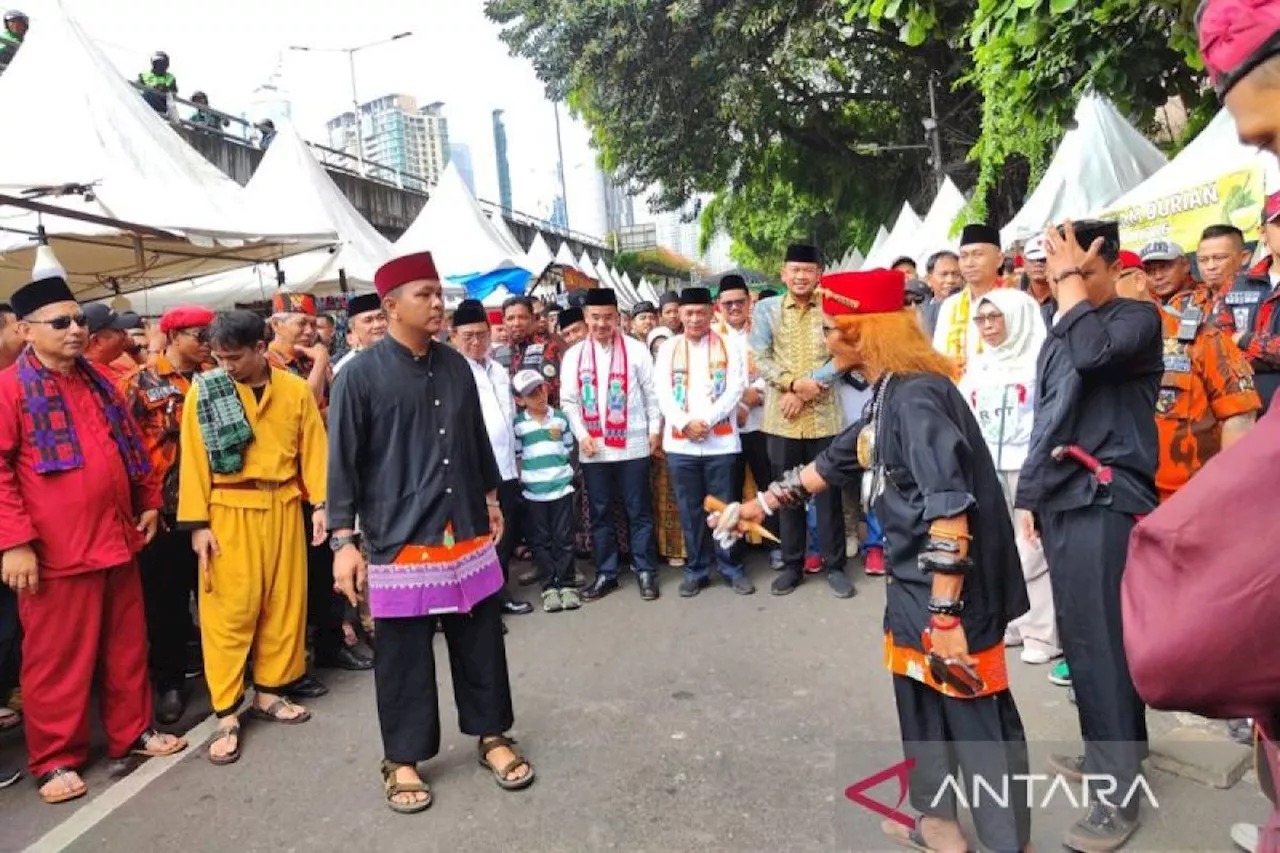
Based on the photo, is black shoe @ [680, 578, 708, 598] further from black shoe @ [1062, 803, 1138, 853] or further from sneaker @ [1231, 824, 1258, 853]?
sneaker @ [1231, 824, 1258, 853]

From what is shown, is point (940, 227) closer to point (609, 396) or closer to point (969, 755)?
point (609, 396)

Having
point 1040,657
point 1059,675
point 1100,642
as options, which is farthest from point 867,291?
point 1040,657

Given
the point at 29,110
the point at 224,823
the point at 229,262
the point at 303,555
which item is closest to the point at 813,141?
the point at 229,262

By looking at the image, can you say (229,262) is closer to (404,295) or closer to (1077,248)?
(404,295)

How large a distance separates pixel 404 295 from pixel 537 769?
199 cm

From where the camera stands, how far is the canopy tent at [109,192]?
5.48 metres

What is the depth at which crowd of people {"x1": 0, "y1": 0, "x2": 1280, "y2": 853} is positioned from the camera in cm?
264

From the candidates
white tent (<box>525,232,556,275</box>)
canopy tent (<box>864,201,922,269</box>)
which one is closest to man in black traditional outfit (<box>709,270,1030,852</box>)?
white tent (<box>525,232,556,275</box>)

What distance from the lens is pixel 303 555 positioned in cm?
433

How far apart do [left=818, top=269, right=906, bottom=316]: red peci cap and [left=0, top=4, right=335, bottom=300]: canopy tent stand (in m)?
4.24

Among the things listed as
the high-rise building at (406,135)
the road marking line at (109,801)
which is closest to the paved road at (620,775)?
the road marking line at (109,801)

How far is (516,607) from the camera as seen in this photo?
570 cm

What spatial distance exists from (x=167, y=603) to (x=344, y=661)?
964 millimetres

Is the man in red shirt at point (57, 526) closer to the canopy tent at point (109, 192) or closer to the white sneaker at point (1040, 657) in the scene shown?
the canopy tent at point (109, 192)
